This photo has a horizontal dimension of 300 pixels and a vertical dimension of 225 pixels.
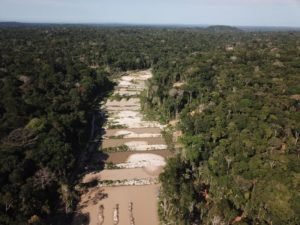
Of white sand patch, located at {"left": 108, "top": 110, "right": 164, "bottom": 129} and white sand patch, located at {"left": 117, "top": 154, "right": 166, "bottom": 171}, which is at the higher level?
white sand patch, located at {"left": 108, "top": 110, "right": 164, "bottom": 129}

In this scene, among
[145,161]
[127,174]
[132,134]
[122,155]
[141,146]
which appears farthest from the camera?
[132,134]

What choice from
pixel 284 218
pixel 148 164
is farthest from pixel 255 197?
A: pixel 148 164

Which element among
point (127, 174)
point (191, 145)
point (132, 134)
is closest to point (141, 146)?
point (132, 134)

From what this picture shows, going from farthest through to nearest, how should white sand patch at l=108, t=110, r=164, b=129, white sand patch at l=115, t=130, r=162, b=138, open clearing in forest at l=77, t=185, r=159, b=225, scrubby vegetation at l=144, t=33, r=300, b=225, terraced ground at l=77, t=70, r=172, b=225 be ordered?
white sand patch at l=108, t=110, r=164, b=129, white sand patch at l=115, t=130, r=162, b=138, terraced ground at l=77, t=70, r=172, b=225, open clearing in forest at l=77, t=185, r=159, b=225, scrubby vegetation at l=144, t=33, r=300, b=225

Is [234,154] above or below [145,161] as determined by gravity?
above

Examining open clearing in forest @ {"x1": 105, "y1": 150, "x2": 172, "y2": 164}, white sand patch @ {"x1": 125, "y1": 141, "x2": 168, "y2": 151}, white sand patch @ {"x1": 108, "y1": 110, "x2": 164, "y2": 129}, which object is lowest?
open clearing in forest @ {"x1": 105, "y1": 150, "x2": 172, "y2": 164}

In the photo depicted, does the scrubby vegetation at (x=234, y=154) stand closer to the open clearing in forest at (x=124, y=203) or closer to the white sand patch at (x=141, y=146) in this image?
the open clearing in forest at (x=124, y=203)

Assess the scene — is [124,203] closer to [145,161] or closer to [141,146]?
[145,161]

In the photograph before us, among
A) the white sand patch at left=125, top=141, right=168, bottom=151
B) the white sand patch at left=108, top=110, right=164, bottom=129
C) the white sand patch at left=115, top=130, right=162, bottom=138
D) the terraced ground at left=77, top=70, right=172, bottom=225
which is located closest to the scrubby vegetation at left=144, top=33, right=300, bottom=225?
the terraced ground at left=77, top=70, right=172, bottom=225

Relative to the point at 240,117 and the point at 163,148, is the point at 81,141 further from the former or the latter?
the point at 240,117

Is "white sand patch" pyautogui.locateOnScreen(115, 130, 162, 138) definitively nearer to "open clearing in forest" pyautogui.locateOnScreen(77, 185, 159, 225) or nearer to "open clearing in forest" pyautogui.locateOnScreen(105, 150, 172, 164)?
"open clearing in forest" pyautogui.locateOnScreen(105, 150, 172, 164)
